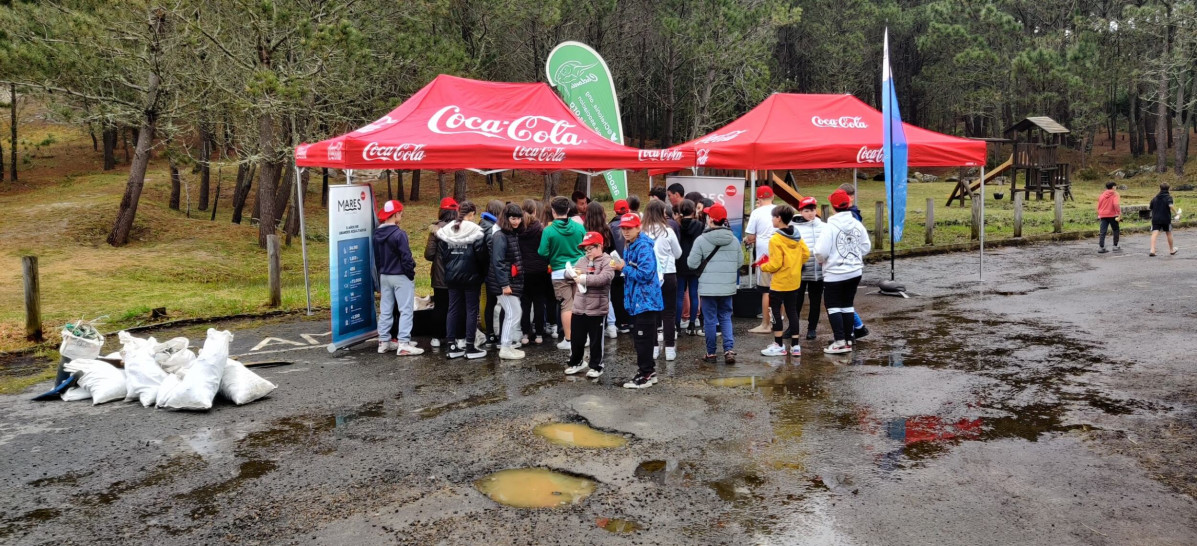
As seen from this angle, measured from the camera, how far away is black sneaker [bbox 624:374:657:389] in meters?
7.85

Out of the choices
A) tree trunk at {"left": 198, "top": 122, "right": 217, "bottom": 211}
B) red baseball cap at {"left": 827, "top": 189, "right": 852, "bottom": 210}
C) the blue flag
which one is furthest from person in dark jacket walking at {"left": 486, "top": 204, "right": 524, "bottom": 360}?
tree trunk at {"left": 198, "top": 122, "right": 217, "bottom": 211}

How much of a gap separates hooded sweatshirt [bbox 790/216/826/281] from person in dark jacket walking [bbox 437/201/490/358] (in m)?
3.54

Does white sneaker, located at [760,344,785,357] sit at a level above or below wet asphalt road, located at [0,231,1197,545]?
above

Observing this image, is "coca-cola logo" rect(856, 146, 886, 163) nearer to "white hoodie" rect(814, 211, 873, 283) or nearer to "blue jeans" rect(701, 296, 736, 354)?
"white hoodie" rect(814, 211, 873, 283)

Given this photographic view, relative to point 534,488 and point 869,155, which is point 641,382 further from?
point 869,155

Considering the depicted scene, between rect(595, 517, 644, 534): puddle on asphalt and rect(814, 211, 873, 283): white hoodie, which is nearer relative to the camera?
rect(595, 517, 644, 534): puddle on asphalt

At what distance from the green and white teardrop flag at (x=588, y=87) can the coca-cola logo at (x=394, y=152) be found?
427 centimetres

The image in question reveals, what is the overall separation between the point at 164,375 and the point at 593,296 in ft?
12.8

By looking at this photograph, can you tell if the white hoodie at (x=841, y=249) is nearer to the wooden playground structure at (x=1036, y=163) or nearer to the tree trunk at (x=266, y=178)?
the tree trunk at (x=266, y=178)

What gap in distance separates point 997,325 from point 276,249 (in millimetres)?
9840

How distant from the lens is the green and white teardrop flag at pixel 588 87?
13.9 meters

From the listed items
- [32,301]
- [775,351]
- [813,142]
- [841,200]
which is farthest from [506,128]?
[32,301]

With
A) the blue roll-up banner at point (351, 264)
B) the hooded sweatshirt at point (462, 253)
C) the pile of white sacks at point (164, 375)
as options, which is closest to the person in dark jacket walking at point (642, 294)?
the hooded sweatshirt at point (462, 253)

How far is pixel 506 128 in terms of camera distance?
11031 millimetres
